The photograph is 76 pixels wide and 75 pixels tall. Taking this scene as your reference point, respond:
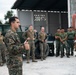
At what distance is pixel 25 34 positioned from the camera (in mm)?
11594

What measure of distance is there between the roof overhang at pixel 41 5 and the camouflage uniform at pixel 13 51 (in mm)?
30670

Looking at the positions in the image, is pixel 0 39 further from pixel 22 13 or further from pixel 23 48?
pixel 22 13

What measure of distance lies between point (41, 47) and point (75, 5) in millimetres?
10168

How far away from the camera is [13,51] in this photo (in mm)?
4656

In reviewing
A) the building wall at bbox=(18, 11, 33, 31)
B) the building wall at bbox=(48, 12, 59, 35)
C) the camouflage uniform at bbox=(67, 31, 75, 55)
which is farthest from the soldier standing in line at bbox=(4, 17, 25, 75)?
the building wall at bbox=(48, 12, 59, 35)

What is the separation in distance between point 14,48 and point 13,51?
10 cm

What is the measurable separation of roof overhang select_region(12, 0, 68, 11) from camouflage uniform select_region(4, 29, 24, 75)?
3067 centimetres

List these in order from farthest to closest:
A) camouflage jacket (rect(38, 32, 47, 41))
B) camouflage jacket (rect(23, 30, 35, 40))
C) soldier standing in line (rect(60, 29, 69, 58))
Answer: soldier standing in line (rect(60, 29, 69, 58))
camouflage jacket (rect(38, 32, 47, 41))
camouflage jacket (rect(23, 30, 35, 40))

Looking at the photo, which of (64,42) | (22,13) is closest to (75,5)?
(64,42)

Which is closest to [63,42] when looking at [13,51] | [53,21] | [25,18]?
[13,51]

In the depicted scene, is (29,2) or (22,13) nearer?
(29,2)

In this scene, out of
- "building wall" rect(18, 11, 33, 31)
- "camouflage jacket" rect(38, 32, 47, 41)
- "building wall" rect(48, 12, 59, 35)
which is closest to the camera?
"camouflage jacket" rect(38, 32, 47, 41)

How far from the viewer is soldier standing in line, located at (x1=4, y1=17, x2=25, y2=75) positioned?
4.60m

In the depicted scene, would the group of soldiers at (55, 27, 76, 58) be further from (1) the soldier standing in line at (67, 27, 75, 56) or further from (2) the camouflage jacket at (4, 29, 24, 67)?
(2) the camouflage jacket at (4, 29, 24, 67)
